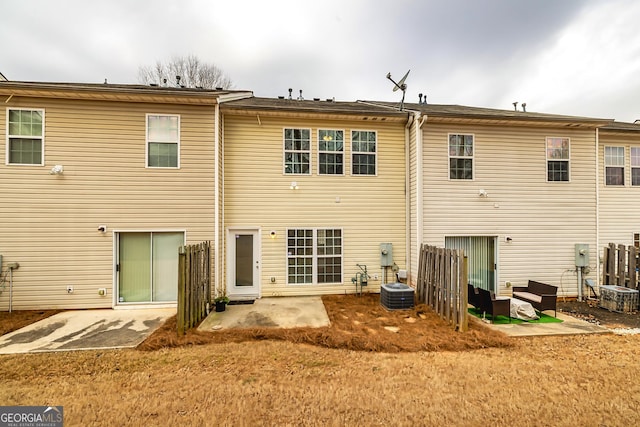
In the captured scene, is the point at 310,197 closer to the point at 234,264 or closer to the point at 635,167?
the point at 234,264

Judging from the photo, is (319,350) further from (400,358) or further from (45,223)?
(45,223)

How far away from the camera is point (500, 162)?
8.15 m

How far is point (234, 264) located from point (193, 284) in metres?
2.03

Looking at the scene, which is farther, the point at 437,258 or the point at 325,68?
the point at 325,68

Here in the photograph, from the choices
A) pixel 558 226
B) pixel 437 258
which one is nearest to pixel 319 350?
pixel 437 258

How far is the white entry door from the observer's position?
7777mm

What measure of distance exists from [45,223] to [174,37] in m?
10.3

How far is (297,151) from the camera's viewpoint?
8047 millimetres

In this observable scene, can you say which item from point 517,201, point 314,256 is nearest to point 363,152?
point 314,256

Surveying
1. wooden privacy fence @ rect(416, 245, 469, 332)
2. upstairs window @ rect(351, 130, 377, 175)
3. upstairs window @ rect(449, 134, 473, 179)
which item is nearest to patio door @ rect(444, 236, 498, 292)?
wooden privacy fence @ rect(416, 245, 469, 332)

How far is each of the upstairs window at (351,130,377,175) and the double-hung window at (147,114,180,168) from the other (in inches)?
200

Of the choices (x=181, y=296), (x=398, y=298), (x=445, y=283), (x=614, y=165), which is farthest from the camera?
(x=614, y=165)

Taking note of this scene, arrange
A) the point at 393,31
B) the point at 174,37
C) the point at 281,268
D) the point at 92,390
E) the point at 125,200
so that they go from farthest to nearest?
1. the point at 174,37
2. the point at 393,31
3. the point at 281,268
4. the point at 125,200
5. the point at 92,390

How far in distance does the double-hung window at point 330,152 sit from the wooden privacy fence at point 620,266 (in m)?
8.35
